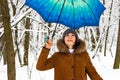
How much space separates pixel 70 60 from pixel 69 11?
0.74m

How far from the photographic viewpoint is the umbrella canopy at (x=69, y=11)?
17.0 feet

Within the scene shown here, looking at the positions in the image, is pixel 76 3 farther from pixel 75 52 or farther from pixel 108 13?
pixel 108 13

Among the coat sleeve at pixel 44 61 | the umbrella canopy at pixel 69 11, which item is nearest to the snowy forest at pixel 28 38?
the umbrella canopy at pixel 69 11

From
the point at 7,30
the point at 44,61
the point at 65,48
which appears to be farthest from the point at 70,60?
the point at 7,30

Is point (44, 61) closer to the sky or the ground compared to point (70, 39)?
closer to the ground

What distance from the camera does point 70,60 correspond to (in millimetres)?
4969

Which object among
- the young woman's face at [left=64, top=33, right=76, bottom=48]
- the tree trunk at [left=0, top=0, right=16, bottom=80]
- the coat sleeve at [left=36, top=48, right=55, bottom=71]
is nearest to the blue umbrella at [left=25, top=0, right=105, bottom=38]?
the young woman's face at [left=64, top=33, right=76, bottom=48]

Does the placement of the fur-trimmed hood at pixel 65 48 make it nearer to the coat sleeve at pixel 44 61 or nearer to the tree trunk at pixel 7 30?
the coat sleeve at pixel 44 61

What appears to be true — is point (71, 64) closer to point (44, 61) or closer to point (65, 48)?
point (65, 48)

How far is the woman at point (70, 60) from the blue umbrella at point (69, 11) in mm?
338

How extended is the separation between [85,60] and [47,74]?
9.55 meters

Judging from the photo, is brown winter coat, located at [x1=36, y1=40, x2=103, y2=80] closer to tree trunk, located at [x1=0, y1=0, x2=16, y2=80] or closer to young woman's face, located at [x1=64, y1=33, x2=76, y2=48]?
young woman's face, located at [x1=64, y1=33, x2=76, y2=48]

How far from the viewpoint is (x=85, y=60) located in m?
4.98

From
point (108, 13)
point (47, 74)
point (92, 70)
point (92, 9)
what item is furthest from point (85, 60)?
point (108, 13)
